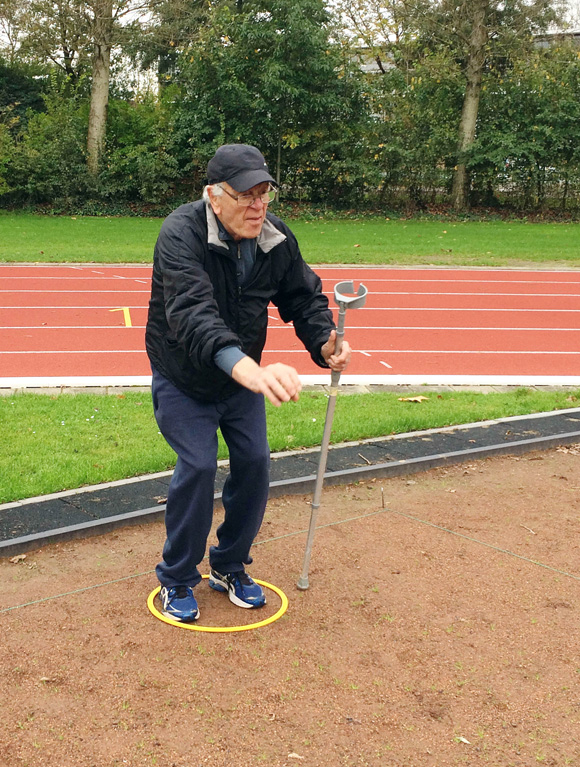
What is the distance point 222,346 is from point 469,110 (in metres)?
28.2

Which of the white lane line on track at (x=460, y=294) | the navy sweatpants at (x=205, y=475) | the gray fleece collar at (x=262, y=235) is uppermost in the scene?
the gray fleece collar at (x=262, y=235)

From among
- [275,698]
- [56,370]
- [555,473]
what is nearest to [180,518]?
[275,698]

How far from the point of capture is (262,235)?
3734mm

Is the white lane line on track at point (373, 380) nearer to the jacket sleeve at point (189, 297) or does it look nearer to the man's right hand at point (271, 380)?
the jacket sleeve at point (189, 297)

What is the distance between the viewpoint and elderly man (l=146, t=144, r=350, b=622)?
11.2 feet

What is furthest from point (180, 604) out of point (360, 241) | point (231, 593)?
point (360, 241)

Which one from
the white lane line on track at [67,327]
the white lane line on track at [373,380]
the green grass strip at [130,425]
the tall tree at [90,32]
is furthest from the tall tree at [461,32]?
the green grass strip at [130,425]

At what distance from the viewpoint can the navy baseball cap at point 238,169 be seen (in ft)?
11.3

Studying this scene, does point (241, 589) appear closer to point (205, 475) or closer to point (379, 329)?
point (205, 475)

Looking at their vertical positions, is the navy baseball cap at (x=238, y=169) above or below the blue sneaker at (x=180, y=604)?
above

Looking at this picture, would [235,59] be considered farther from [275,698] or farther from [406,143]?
[275,698]

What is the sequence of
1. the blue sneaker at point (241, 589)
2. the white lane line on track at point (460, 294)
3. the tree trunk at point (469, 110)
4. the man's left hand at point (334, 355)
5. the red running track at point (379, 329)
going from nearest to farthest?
the man's left hand at point (334, 355) → the blue sneaker at point (241, 589) → the red running track at point (379, 329) → the white lane line on track at point (460, 294) → the tree trunk at point (469, 110)

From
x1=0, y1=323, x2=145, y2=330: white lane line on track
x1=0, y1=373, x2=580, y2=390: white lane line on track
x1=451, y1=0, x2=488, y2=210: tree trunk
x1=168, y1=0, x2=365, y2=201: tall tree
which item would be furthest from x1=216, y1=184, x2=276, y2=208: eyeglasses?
x1=451, y1=0, x2=488, y2=210: tree trunk

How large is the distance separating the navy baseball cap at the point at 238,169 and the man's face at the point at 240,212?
0.10ft
